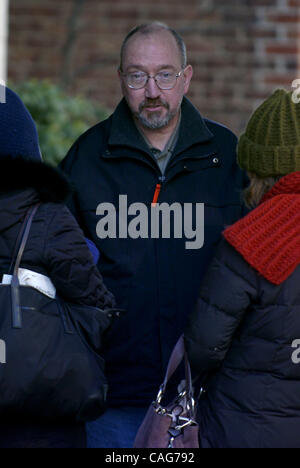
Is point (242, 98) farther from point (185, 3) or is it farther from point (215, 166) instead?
point (215, 166)

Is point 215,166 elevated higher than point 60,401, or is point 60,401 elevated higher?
point 215,166

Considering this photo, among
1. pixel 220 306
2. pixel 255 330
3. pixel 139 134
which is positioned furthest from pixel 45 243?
pixel 139 134

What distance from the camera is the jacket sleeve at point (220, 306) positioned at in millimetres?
2637

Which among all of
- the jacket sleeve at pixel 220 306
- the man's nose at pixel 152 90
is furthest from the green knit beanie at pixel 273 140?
the man's nose at pixel 152 90

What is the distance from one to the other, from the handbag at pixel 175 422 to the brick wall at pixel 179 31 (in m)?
4.55

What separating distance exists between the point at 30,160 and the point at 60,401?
0.75 meters

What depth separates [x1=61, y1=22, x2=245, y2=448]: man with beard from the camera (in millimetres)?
3250

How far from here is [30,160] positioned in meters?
2.68

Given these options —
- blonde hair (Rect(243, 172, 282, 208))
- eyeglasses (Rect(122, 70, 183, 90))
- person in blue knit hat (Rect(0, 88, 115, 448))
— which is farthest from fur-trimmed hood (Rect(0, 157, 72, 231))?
eyeglasses (Rect(122, 70, 183, 90))

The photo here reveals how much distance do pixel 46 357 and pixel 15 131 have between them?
0.75 meters

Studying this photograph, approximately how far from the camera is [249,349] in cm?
268

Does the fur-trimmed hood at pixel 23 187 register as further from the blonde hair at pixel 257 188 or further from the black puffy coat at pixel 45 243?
the blonde hair at pixel 257 188

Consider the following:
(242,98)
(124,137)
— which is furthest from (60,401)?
(242,98)

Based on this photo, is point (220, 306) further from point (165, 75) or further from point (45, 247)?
point (165, 75)
